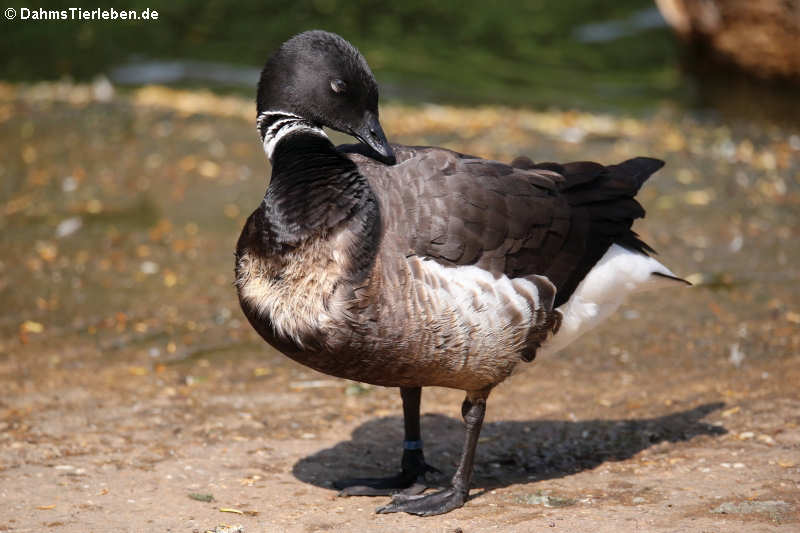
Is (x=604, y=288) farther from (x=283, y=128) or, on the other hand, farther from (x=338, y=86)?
(x=283, y=128)

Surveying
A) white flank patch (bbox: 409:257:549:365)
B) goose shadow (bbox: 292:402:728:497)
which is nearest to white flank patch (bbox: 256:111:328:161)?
white flank patch (bbox: 409:257:549:365)

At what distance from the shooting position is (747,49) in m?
16.3

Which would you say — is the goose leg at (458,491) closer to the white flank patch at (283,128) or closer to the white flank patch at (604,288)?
the white flank patch at (604,288)

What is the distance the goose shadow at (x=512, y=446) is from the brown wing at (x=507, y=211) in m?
1.16

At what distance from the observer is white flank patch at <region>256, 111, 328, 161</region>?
498cm

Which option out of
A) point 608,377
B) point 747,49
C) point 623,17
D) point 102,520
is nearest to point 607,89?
point 747,49

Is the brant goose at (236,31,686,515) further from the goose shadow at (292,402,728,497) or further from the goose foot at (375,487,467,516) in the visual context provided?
the goose shadow at (292,402,728,497)

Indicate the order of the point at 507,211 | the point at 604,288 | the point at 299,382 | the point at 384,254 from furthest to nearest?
the point at 299,382 < the point at 604,288 < the point at 507,211 < the point at 384,254

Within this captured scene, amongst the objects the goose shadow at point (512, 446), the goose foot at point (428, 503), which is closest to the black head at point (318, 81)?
the goose foot at point (428, 503)

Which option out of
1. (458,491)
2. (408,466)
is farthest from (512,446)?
(458,491)

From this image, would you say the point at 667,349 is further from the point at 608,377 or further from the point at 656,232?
the point at 656,232

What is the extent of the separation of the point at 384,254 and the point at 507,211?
767mm

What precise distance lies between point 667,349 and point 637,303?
37.8 inches

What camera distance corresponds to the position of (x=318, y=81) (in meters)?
4.90
